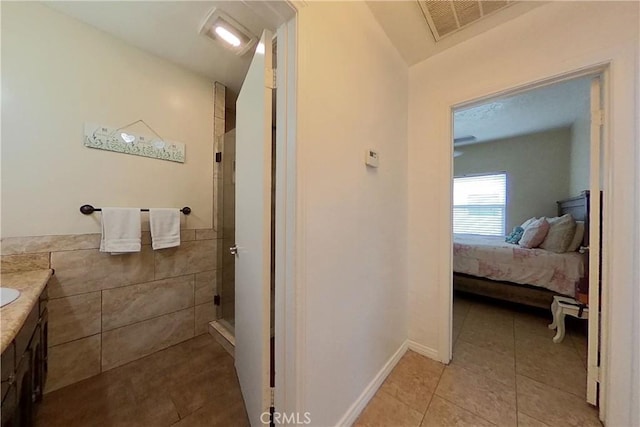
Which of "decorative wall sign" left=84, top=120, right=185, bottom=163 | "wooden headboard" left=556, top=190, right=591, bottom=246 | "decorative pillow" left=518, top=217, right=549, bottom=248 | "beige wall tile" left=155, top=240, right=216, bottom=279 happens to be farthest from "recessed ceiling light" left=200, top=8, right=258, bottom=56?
"wooden headboard" left=556, top=190, right=591, bottom=246

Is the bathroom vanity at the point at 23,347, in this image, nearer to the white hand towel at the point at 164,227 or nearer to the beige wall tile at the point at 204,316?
the white hand towel at the point at 164,227

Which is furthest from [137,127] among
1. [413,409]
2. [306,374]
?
[413,409]

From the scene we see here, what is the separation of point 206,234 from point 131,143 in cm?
90

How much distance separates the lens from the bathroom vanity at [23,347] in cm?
72

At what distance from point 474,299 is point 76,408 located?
3.77 m

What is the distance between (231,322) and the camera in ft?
6.11

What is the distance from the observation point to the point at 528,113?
302cm

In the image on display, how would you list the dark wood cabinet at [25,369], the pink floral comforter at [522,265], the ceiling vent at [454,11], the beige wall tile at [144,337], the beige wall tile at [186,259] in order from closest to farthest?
the dark wood cabinet at [25,369] < the ceiling vent at [454,11] < the beige wall tile at [144,337] < the beige wall tile at [186,259] < the pink floral comforter at [522,265]

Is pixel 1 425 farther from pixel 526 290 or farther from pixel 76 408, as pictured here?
pixel 526 290

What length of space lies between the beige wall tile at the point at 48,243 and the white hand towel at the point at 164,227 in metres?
0.32

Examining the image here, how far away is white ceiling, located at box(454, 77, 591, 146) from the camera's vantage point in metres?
2.49

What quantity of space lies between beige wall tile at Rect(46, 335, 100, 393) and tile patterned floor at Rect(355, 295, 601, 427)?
178 centimetres

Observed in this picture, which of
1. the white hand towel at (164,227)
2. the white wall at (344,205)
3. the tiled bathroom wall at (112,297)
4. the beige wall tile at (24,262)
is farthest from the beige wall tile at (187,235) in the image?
the white wall at (344,205)

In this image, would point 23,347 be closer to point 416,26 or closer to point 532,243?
point 416,26
